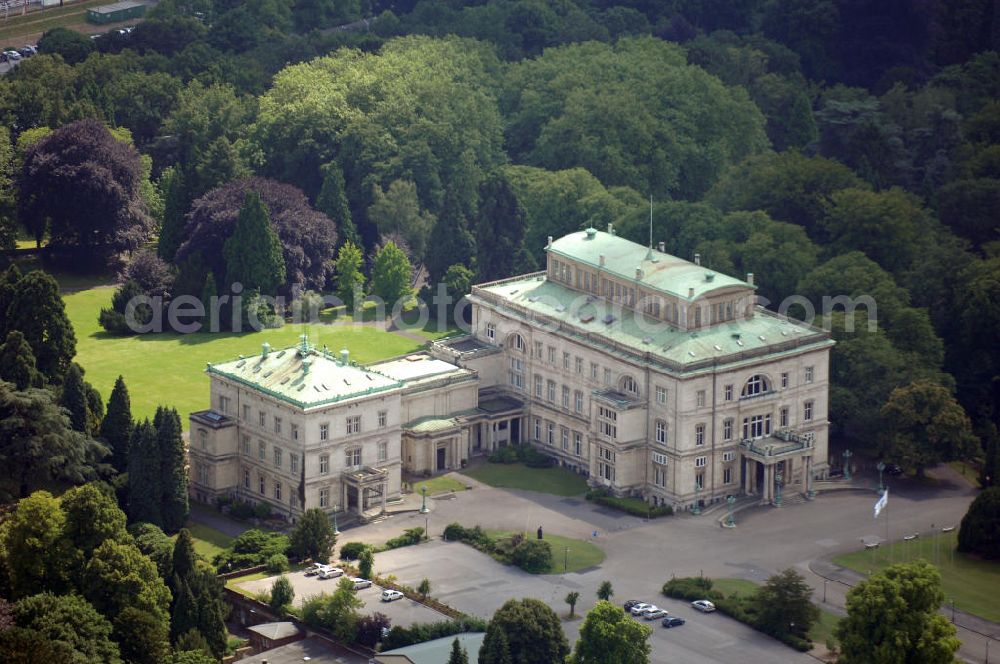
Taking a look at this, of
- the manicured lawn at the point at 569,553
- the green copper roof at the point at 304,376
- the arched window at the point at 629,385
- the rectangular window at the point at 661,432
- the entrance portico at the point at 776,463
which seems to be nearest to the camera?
the manicured lawn at the point at 569,553

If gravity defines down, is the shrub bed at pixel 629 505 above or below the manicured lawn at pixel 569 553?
above

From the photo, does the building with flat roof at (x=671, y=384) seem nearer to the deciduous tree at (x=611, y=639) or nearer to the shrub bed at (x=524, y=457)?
the shrub bed at (x=524, y=457)

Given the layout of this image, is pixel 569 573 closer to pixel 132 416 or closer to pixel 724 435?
pixel 724 435

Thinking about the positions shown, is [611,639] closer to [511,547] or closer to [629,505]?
[511,547]

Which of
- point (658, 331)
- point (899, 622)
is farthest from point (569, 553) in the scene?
point (899, 622)

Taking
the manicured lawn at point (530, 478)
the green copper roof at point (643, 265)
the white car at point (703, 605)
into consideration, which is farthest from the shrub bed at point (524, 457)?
the white car at point (703, 605)
